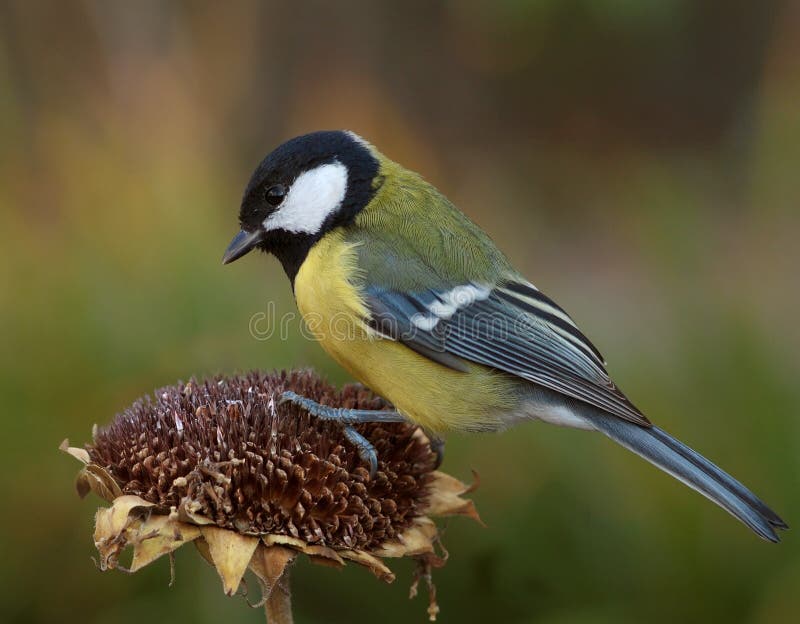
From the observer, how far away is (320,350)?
3.26m

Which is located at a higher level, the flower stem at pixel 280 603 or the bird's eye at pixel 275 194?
the bird's eye at pixel 275 194

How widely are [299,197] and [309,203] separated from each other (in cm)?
3

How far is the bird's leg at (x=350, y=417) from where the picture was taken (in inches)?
69.0

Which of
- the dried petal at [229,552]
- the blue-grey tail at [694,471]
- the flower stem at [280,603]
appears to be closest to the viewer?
the dried petal at [229,552]

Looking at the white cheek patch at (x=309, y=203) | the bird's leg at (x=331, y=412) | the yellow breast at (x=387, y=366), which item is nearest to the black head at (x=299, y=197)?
the white cheek patch at (x=309, y=203)

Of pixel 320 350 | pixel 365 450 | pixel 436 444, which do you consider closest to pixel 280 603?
pixel 365 450

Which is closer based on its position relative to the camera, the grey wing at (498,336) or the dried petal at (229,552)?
the dried petal at (229,552)

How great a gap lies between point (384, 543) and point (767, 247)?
7.29ft

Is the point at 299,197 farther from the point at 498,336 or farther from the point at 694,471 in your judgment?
the point at 694,471

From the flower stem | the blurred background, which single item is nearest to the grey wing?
the flower stem

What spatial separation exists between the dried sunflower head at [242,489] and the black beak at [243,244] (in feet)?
1.67

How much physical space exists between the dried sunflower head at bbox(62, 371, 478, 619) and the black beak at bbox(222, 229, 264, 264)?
1.67 feet

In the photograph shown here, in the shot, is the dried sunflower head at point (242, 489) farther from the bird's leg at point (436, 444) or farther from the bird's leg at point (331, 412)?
the bird's leg at point (436, 444)

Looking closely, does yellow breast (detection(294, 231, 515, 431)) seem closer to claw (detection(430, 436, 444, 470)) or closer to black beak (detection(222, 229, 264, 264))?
claw (detection(430, 436, 444, 470))
